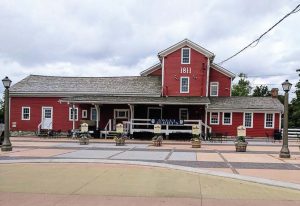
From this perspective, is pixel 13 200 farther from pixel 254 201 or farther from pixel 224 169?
pixel 224 169

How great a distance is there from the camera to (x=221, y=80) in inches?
1642

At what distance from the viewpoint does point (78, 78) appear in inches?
1752

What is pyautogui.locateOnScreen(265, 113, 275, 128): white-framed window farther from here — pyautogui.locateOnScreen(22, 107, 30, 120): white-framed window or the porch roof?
pyautogui.locateOnScreen(22, 107, 30, 120): white-framed window

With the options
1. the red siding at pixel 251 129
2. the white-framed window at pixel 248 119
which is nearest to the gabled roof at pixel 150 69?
the red siding at pixel 251 129

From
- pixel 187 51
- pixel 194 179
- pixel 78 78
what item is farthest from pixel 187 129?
pixel 194 179

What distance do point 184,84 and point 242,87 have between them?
39287mm

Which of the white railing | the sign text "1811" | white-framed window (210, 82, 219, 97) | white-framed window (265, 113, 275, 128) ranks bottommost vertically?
the white railing

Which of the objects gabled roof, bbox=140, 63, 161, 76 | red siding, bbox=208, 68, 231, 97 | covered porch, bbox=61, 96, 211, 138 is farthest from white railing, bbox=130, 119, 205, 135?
gabled roof, bbox=140, 63, 161, 76

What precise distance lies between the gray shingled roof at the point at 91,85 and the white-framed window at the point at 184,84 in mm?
2135

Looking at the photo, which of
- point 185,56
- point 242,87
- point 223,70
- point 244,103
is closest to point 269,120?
point 244,103

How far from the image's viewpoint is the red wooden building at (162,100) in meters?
38.0

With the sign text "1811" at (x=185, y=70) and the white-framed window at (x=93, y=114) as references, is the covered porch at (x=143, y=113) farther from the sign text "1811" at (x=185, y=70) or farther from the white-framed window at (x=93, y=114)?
the sign text "1811" at (x=185, y=70)

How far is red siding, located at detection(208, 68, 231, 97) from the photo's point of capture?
136ft

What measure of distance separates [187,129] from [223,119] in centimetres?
447
